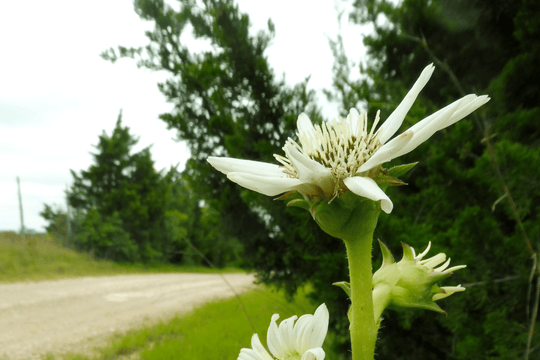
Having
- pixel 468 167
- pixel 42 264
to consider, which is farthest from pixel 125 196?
pixel 468 167

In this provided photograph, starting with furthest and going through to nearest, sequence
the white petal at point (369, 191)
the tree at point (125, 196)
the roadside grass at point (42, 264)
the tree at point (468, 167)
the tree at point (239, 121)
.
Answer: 1. the tree at point (125, 196)
2. the roadside grass at point (42, 264)
3. the tree at point (239, 121)
4. the tree at point (468, 167)
5. the white petal at point (369, 191)

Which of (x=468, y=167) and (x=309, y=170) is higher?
(x=468, y=167)

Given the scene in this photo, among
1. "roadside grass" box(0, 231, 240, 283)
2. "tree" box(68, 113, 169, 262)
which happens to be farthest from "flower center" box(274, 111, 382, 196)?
"tree" box(68, 113, 169, 262)

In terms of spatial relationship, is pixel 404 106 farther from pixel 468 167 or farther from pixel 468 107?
pixel 468 167

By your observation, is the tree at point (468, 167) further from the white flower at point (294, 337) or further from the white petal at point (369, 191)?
the white petal at point (369, 191)

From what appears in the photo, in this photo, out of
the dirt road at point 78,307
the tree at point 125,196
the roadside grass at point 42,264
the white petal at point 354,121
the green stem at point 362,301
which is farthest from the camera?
the tree at point 125,196

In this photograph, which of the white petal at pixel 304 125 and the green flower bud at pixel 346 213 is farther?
the white petal at pixel 304 125


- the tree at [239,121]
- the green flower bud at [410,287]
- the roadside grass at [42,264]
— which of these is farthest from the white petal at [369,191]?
the roadside grass at [42,264]
